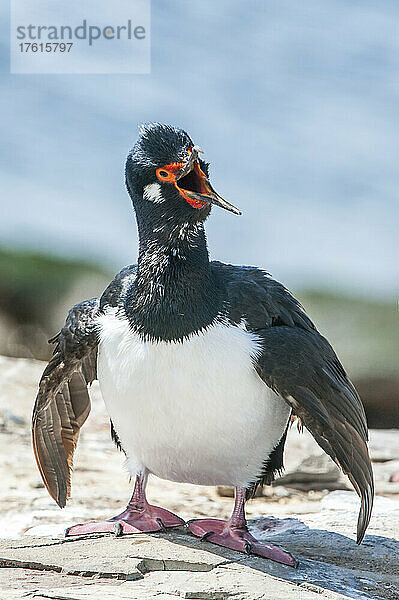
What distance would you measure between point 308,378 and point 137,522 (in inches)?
46.5

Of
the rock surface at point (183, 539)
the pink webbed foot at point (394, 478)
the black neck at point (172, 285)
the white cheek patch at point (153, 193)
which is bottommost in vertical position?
the rock surface at point (183, 539)

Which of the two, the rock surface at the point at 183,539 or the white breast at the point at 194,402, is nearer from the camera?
the rock surface at the point at 183,539

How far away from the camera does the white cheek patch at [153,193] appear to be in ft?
14.9

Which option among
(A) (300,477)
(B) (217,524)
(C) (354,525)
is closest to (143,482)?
(B) (217,524)

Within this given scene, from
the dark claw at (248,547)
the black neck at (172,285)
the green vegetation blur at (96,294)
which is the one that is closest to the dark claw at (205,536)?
the dark claw at (248,547)

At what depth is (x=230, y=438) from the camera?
4.51 m

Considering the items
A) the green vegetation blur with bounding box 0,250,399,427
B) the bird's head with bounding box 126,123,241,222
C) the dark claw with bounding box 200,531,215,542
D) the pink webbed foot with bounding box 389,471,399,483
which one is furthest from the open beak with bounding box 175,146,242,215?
the green vegetation blur with bounding box 0,250,399,427

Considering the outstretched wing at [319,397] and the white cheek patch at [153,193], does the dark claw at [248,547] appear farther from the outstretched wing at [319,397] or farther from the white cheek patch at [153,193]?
the white cheek patch at [153,193]

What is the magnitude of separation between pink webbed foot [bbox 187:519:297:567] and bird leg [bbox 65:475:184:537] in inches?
5.8

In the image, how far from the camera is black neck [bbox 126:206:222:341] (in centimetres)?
444

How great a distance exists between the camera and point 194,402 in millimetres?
4383

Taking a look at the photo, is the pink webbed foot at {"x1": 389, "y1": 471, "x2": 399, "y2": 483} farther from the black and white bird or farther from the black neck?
the black neck

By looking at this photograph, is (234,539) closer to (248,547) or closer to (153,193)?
(248,547)

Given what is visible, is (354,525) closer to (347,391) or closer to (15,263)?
(347,391)
